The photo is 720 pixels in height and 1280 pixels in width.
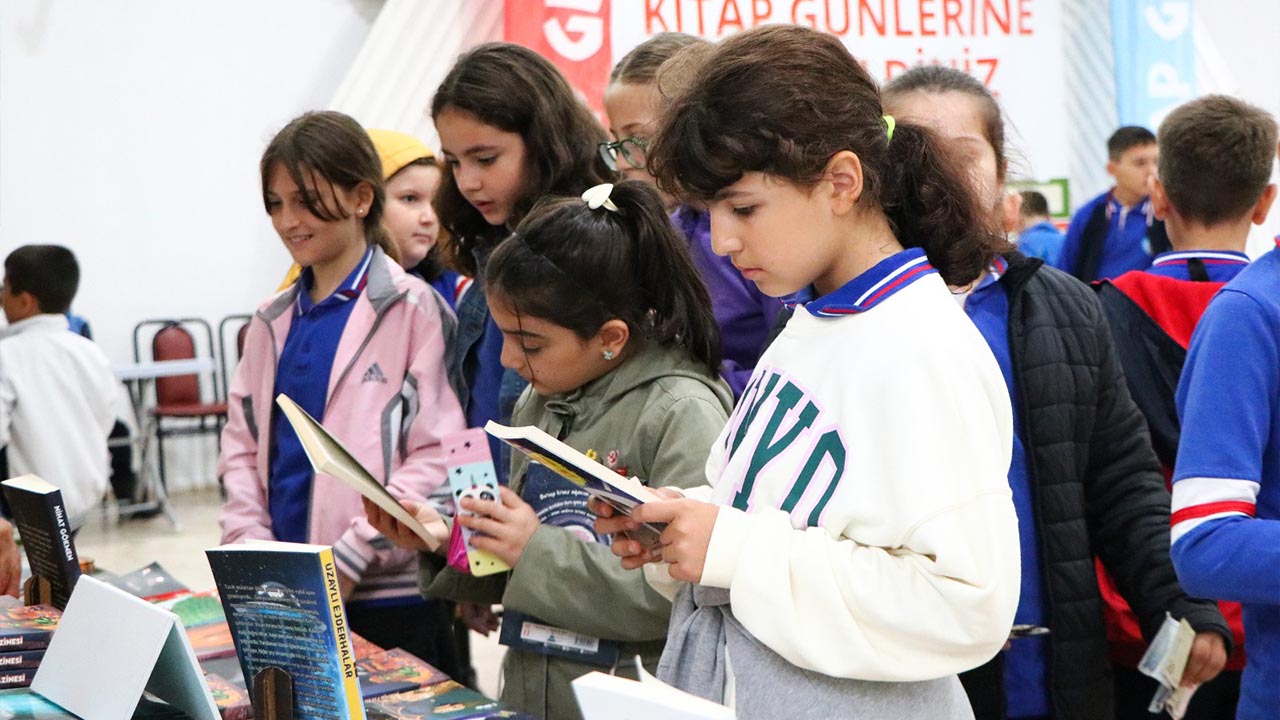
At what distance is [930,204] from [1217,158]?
112 cm

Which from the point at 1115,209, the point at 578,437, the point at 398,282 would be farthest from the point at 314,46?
the point at 578,437

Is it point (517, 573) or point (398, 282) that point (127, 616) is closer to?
point (517, 573)

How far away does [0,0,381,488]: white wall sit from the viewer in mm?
7840

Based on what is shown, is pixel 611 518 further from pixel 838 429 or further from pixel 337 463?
pixel 337 463

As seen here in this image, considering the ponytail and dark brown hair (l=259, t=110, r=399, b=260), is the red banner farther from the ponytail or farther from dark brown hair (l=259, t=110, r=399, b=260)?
the ponytail

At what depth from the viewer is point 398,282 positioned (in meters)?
2.56

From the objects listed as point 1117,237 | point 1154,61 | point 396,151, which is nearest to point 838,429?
point 396,151

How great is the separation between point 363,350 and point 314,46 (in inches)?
256

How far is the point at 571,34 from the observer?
7109 mm

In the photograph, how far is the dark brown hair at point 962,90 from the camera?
2.03m

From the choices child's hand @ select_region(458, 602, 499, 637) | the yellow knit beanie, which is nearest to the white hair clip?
child's hand @ select_region(458, 602, 499, 637)

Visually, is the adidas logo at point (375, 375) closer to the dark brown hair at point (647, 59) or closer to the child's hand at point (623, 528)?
the dark brown hair at point (647, 59)

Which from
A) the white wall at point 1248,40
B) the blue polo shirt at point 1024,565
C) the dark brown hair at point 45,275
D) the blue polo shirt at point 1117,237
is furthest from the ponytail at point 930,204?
the white wall at point 1248,40

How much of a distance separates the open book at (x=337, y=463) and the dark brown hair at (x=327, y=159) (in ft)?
2.65
